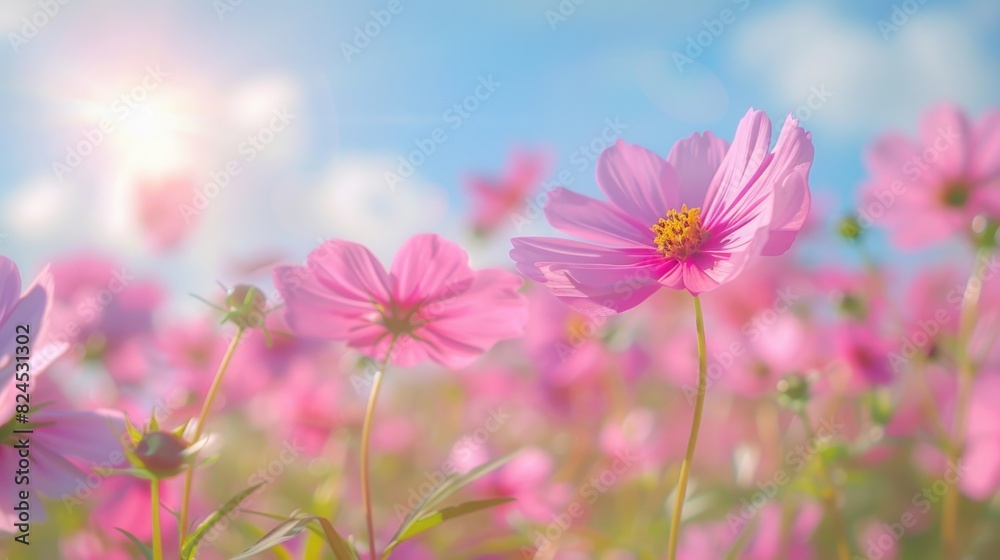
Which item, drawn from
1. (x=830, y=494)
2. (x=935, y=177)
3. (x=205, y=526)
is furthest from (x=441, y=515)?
(x=935, y=177)

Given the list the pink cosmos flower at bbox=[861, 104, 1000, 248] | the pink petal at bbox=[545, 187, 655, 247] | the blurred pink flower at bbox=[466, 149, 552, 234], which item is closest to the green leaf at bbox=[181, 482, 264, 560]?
the pink petal at bbox=[545, 187, 655, 247]

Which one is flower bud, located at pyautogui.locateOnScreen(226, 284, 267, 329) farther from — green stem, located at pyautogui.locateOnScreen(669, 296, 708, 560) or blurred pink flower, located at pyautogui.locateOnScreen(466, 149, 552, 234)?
blurred pink flower, located at pyautogui.locateOnScreen(466, 149, 552, 234)

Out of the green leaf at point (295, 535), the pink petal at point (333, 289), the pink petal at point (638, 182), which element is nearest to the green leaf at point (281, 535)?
the green leaf at point (295, 535)

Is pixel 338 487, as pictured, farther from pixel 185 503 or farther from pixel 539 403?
pixel 539 403

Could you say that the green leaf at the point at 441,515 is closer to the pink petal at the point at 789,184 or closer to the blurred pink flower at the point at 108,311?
the pink petal at the point at 789,184

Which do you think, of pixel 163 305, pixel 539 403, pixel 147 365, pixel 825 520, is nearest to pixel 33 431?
pixel 147 365
